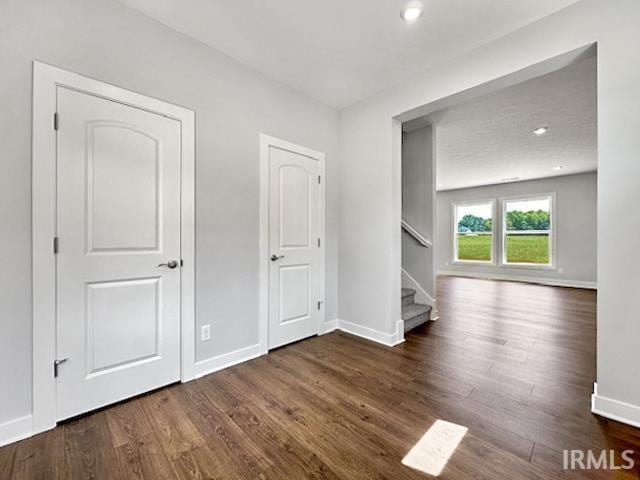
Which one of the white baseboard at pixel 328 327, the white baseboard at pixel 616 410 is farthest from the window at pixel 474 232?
the white baseboard at pixel 616 410

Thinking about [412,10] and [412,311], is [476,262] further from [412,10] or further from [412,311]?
[412,10]

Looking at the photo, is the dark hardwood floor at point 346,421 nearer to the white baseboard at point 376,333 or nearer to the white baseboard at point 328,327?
the white baseboard at point 376,333

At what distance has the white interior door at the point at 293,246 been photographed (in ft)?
8.96

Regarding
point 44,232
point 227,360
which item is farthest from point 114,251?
point 227,360

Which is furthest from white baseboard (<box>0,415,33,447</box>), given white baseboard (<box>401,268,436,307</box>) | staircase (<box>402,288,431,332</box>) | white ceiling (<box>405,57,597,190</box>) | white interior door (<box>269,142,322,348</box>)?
white ceiling (<box>405,57,597,190</box>)

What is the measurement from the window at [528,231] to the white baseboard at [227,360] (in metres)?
7.56

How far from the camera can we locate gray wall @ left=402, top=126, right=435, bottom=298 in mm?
3805

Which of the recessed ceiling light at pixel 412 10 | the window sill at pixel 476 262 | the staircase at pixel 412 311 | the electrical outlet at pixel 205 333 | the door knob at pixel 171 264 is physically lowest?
the staircase at pixel 412 311

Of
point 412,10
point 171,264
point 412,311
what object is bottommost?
point 412,311

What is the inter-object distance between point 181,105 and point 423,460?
2.75m

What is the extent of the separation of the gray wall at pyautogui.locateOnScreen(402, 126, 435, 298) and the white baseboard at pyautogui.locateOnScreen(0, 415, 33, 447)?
383cm

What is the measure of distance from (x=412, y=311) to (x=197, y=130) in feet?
9.96

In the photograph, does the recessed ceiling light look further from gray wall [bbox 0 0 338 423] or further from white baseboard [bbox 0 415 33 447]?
white baseboard [bbox 0 415 33 447]

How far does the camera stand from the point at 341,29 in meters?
2.07
